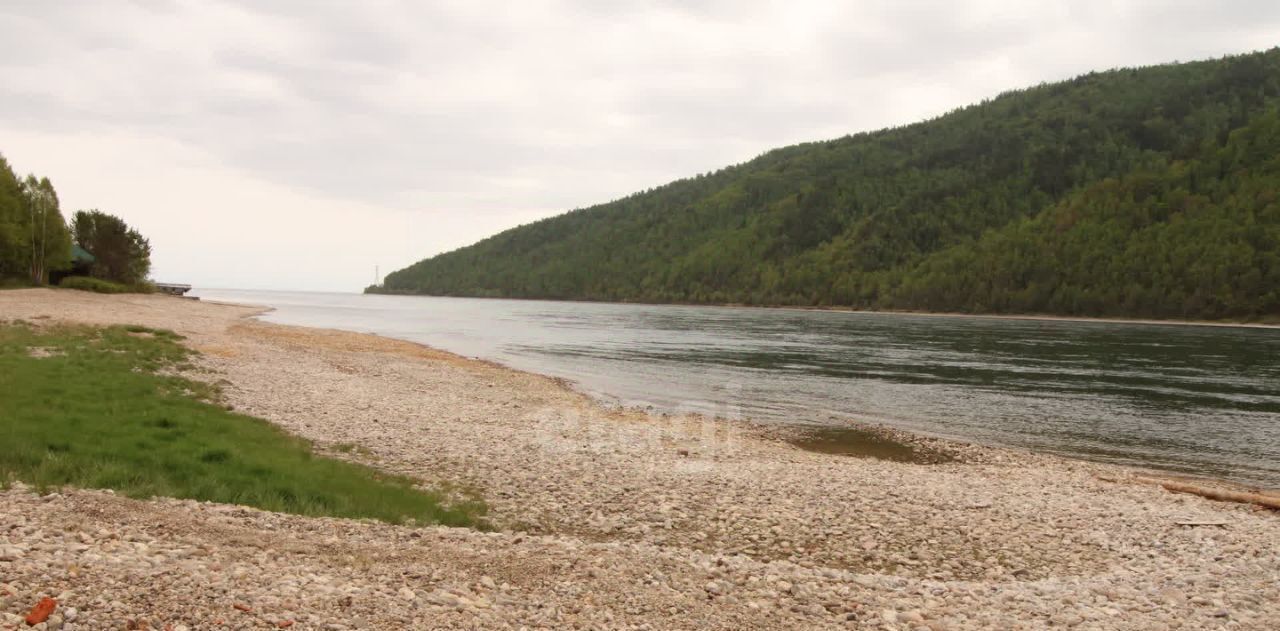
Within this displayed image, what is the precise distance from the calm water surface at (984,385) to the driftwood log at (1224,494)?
3588 millimetres

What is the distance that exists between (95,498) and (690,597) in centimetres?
840

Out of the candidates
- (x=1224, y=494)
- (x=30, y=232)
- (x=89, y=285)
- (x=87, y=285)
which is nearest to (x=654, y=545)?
(x=1224, y=494)

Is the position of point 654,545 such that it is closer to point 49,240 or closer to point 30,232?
point 30,232

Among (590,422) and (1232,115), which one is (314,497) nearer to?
(590,422)

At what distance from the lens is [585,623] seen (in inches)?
327

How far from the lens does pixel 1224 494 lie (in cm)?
1933

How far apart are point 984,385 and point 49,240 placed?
90.8 m

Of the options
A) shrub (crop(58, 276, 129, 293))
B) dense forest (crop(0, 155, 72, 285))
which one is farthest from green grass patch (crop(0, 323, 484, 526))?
shrub (crop(58, 276, 129, 293))

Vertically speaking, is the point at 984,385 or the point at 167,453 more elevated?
the point at 167,453

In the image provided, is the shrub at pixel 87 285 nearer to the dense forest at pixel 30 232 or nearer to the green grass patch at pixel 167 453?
the dense forest at pixel 30 232

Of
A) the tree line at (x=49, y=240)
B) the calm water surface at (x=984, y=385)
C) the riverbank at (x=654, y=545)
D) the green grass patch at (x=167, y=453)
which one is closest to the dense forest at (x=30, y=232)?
the tree line at (x=49, y=240)

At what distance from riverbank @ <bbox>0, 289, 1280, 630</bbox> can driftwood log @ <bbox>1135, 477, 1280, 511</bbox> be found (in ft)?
3.51

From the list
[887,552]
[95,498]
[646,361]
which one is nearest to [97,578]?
[95,498]

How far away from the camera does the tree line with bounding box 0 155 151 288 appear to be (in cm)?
6800
